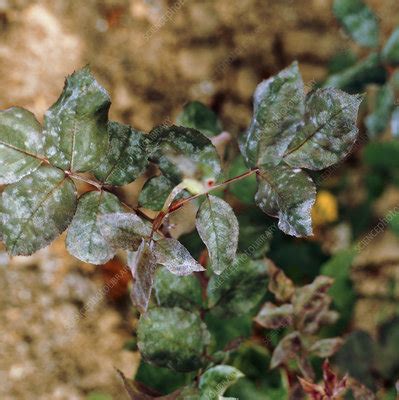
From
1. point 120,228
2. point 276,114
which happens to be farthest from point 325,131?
point 120,228

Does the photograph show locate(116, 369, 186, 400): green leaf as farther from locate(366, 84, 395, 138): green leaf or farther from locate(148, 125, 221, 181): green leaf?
locate(366, 84, 395, 138): green leaf

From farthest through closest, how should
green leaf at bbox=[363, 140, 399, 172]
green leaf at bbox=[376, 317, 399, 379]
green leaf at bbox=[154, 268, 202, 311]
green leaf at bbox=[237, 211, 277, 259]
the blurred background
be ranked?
green leaf at bbox=[363, 140, 399, 172], the blurred background, green leaf at bbox=[376, 317, 399, 379], green leaf at bbox=[237, 211, 277, 259], green leaf at bbox=[154, 268, 202, 311]

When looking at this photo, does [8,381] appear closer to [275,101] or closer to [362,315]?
[362,315]

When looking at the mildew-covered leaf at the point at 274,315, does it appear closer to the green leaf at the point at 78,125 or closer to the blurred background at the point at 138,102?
the green leaf at the point at 78,125

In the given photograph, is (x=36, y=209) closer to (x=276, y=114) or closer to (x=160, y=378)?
(x=276, y=114)

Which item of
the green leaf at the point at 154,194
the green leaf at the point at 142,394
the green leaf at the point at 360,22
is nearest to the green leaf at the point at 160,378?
the green leaf at the point at 142,394

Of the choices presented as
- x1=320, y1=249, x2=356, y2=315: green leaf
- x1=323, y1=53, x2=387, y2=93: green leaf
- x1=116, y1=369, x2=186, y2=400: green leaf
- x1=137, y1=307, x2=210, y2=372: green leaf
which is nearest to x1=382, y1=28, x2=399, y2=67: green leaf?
x1=323, y1=53, x2=387, y2=93: green leaf
